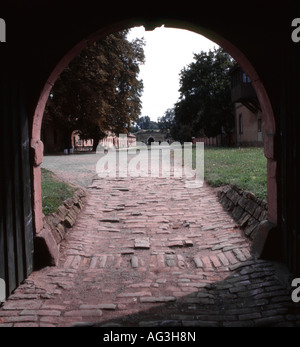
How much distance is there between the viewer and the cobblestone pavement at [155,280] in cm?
302

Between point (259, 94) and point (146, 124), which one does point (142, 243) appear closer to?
point (259, 94)

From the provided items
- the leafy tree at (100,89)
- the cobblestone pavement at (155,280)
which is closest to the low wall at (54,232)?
the cobblestone pavement at (155,280)

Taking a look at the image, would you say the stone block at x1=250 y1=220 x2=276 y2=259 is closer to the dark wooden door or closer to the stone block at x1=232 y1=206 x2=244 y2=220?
the stone block at x1=232 y1=206 x2=244 y2=220

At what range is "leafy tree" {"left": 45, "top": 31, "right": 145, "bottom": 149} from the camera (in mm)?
24422

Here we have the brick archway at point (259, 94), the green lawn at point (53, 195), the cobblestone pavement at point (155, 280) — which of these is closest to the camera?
the cobblestone pavement at point (155, 280)

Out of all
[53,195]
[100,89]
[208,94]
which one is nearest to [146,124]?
[208,94]

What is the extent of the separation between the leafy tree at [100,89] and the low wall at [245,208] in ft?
60.3

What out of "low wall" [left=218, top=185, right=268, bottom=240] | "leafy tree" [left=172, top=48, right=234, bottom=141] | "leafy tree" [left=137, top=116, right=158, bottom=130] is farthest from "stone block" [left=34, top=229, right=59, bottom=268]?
"leafy tree" [left=137, top=116, right=158, bottom=130]

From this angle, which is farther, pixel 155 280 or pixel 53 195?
pixel 53 195

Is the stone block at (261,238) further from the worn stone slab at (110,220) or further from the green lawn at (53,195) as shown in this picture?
the green lawn at (53,195)

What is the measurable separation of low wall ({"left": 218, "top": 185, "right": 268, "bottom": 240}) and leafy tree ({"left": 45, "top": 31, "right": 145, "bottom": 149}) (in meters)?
18.4

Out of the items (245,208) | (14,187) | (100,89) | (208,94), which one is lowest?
(245,208)

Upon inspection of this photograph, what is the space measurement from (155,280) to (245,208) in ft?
8.26

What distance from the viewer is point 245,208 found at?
5746mm
